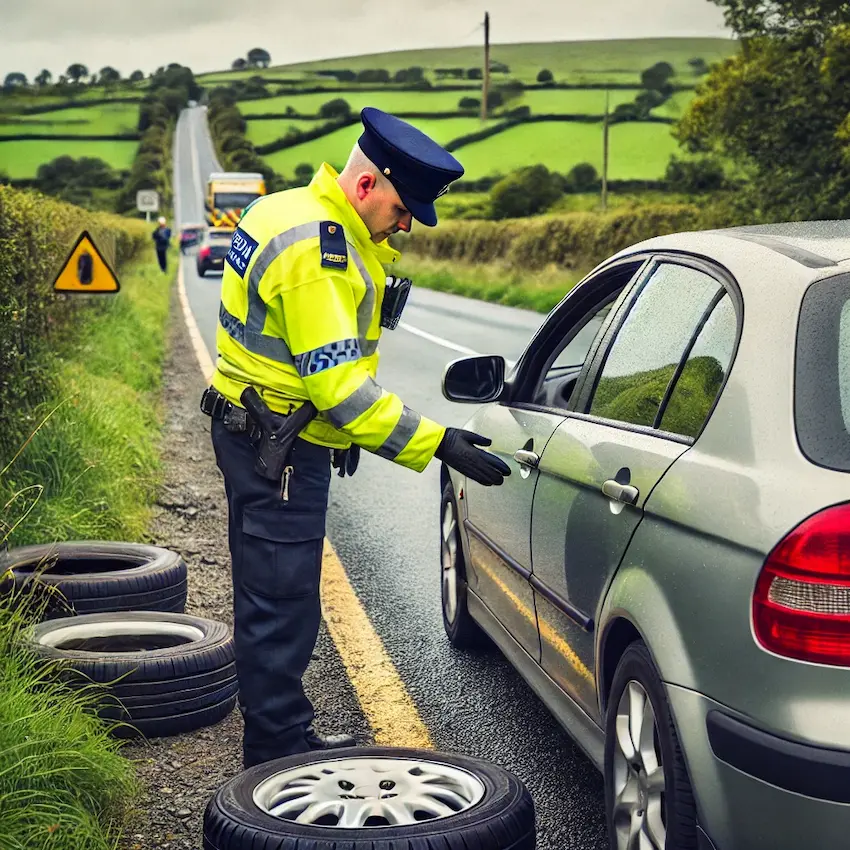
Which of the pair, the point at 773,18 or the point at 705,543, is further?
the point at 773,18

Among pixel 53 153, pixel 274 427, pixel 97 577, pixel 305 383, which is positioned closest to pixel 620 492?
pixel 305 383

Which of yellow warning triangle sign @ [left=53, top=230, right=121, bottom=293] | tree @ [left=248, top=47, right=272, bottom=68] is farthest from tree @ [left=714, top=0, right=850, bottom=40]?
tree @ [left=248, top=47, right=272, bottom=68]

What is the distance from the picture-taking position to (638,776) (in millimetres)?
3094

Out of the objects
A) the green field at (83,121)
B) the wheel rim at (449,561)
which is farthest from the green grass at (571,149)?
the wheel rim at (449,561)

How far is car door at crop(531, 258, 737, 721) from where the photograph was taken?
3.14 metres

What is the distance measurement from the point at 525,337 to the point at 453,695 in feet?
48.8

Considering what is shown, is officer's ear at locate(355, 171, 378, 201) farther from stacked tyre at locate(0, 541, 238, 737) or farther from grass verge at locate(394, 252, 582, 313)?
grass verge at locate(394, 252, 582, 313)

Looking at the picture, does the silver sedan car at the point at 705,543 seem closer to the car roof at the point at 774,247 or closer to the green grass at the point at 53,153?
the car roof at the point at 774,247

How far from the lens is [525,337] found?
1956 cm

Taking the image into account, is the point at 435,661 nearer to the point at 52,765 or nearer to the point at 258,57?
the point at 52,765

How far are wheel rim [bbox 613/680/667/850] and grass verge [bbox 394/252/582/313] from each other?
77.9 feet

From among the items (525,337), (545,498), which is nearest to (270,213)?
(545,498)

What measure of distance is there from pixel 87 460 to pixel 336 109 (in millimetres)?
93163

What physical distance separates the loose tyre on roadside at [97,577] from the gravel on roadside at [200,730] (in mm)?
495
